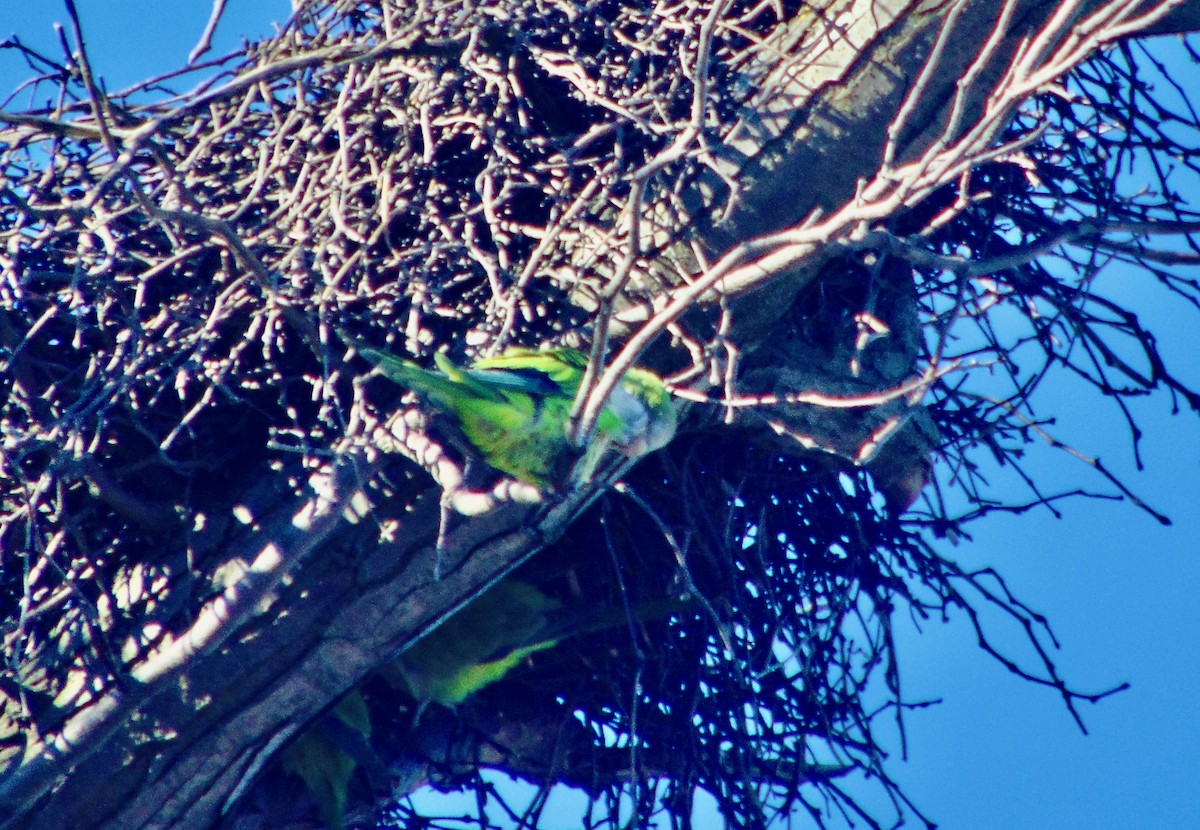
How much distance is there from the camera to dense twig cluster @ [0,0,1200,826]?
80.0 inches

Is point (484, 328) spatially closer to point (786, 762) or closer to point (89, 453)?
point (89, 453)

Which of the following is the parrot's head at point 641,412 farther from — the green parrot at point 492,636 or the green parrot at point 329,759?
the green parrot at point 329,759

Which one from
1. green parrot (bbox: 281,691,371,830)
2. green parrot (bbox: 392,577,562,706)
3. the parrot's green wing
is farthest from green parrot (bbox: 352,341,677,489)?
green parrot (bbox: 281,691,371,830)

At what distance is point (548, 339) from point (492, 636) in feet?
2.25

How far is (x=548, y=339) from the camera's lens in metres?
2.17

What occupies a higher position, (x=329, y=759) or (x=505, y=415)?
(x=505, y=415)

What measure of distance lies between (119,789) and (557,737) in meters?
1.01

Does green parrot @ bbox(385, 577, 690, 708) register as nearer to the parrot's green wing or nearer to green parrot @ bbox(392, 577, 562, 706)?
green parrot @ bbox(392, 577, 562, 706)

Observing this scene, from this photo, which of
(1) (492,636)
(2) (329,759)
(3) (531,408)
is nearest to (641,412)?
(3) (531,408)

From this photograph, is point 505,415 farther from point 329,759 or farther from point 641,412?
point 329,759

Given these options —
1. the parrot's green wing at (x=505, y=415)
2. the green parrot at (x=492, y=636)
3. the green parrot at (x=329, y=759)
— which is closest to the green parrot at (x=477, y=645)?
the green parrot at (x=492, y=636)

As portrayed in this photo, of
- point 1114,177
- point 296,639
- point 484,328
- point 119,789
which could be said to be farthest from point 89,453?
point 1114,177

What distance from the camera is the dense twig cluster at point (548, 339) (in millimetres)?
2031

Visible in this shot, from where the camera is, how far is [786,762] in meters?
2.80
